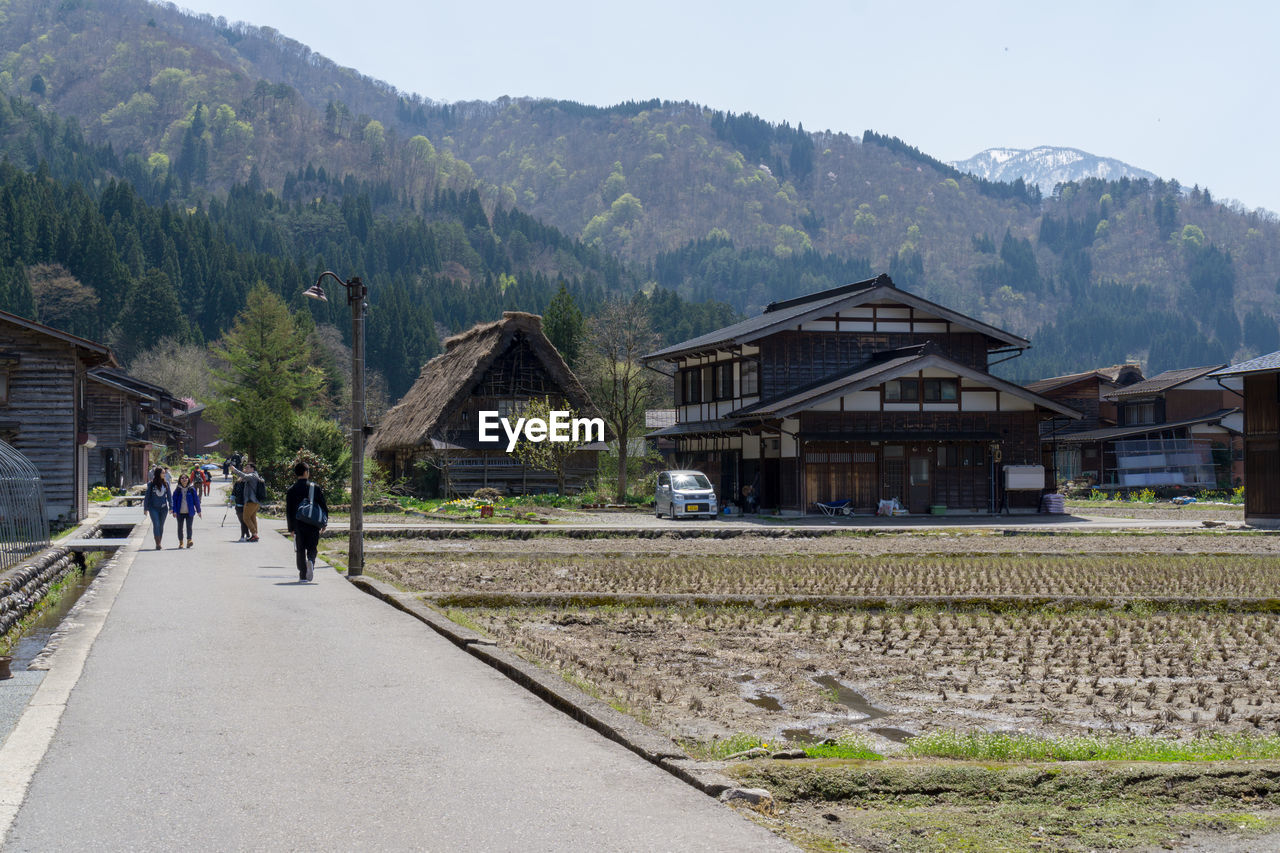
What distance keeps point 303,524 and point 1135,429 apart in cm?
5021

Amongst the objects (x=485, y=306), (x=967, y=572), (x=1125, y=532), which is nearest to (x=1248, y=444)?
(x=1125, y=532)

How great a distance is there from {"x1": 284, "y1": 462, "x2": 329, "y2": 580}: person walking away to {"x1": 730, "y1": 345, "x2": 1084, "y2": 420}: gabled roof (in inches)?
691

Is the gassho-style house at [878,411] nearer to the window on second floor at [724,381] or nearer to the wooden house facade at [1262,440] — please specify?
the window on second floor at [724,381]

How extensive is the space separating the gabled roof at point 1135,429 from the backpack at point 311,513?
149ft

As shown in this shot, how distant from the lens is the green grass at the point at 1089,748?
638 centimetres

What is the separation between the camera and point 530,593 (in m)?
14.7

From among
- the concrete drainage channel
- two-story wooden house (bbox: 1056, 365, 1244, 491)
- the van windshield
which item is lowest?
the concrete drainage channel

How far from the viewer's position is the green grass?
638 cm

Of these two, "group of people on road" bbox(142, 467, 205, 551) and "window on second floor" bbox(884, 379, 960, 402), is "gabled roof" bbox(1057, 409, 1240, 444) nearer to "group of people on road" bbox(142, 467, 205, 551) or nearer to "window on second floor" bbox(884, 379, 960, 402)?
"window on second floor" bbox(884, 379, 960, 402)

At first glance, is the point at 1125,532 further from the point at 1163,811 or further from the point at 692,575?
the point at 1163,811

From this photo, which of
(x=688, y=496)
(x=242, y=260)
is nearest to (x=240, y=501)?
(x=688, y=496)

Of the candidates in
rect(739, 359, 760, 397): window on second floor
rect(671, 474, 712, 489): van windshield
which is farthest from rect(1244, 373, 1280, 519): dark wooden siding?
rect(671, 474, 712, 489): van windshield

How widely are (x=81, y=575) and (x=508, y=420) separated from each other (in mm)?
25182

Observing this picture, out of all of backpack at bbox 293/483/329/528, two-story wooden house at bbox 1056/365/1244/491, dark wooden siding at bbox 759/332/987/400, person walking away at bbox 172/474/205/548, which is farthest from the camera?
two-story wooden house at bbox 1056/365/1244/491
